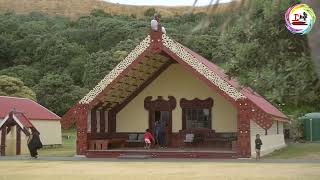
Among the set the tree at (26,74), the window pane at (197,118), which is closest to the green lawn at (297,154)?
the window pane at (197,118)

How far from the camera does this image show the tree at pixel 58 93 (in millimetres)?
54219

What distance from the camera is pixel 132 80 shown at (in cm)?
2527

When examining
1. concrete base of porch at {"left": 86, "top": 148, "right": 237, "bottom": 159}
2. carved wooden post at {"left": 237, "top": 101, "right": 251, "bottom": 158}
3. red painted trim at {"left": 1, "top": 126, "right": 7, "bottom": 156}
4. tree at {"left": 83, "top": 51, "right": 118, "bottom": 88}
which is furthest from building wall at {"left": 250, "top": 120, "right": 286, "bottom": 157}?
tree at {"left": 83, "top": 51, "right": 118, "bottom": 88}

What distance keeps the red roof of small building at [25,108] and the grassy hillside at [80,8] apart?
6.75 meters

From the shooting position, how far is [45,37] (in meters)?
75.9

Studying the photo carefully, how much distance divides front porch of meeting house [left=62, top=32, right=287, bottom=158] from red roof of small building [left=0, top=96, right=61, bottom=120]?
6991mm

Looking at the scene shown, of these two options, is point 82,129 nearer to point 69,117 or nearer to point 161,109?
point 69,117

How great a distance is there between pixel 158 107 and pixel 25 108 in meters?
10.00

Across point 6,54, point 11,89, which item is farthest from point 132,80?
point 6,54

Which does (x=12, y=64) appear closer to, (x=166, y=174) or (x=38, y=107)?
(x=38, y=107)

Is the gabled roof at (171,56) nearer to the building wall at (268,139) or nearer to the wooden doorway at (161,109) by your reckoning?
the building wall at (268,139)

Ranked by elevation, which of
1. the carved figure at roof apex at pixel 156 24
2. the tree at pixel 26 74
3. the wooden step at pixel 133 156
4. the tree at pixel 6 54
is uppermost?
the tree at pixel 6 54

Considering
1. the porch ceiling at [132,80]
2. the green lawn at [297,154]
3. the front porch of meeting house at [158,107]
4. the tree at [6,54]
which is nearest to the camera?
the green lawn at [297,154]

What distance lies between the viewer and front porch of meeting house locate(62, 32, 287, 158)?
22.7 meters
